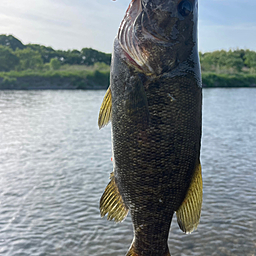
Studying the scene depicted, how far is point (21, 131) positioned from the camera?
62.0 feet

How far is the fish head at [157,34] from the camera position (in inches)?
90.2

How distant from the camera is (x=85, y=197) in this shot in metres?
9.03

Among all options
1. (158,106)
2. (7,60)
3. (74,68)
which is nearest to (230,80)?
(74,68)

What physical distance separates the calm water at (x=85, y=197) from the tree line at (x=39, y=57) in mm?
51248

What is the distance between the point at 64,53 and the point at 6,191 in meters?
73.5

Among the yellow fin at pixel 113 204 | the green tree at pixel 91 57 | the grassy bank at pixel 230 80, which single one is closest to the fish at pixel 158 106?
the yellow fin at pixel 113 204

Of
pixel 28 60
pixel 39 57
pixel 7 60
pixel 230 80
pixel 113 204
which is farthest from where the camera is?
pixel 39 57

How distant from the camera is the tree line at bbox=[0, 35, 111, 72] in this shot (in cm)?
6525

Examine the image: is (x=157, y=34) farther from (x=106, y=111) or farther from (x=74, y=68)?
(x=74, y=68)

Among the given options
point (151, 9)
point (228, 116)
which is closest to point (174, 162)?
point (151, 9)

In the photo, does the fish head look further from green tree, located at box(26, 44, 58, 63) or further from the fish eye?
green tree, located at box(26, 44, 58, 63)

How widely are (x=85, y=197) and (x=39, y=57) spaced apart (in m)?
63.0

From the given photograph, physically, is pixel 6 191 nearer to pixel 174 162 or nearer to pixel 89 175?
pixel 89 175

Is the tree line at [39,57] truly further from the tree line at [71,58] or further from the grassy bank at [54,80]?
the grassy bank at [54,80]
